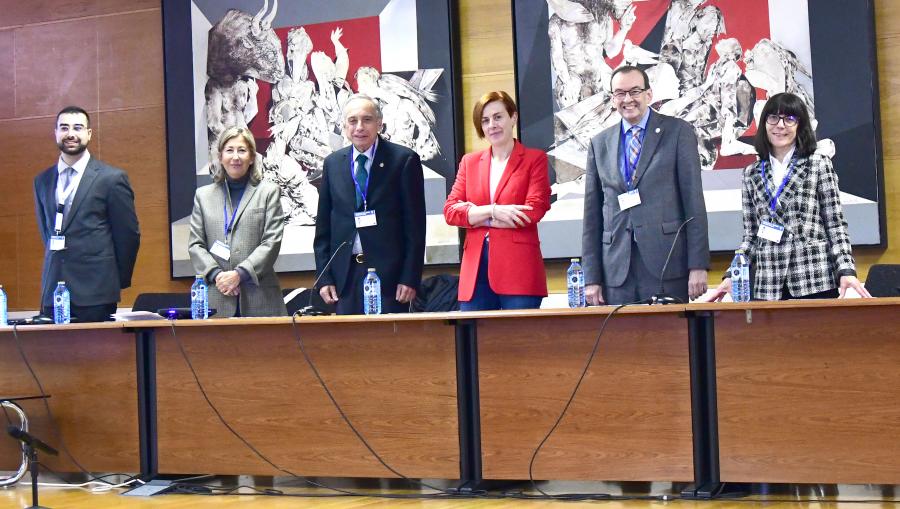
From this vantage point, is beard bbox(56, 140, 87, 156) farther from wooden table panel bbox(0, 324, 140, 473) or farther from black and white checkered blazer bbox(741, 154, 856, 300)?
black and white checkered blazer bbox(741, 154, 856, 300)

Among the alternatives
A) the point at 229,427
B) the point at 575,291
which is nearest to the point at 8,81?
the point at 229,427

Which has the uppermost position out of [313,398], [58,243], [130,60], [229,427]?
[130,60]

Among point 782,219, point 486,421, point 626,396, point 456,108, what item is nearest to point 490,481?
point 486,421

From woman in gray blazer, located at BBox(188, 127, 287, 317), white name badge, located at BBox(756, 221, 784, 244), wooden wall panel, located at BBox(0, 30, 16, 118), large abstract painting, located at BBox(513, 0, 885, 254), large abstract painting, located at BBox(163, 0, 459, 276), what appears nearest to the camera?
white name badge, located at BBox(756, 221, 784, 244)

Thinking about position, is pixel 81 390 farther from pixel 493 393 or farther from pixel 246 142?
pixel 493 393

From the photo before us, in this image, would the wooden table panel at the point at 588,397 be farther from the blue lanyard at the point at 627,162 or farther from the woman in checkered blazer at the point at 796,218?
the blue lanyard at the point at 627,162

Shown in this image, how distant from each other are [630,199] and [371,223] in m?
1.05

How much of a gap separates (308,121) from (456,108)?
848 mm

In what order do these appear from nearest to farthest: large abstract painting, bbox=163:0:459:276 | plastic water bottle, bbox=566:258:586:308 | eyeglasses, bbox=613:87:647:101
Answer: eyeglasses, bbox=613:87:647:101
plastic water bottle, bbox=566:258:586:308
large abstract painting, bbox=163:0:459:276

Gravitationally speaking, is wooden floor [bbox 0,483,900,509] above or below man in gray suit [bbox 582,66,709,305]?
below

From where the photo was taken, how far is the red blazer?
4.04m

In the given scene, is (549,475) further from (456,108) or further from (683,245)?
(456,108)

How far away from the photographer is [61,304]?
4.51 meters

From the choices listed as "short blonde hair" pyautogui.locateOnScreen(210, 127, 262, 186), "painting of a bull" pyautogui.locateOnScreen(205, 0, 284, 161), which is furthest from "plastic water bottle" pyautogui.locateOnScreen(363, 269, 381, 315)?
"painting of a bull" pyautogui.locateOnScreen(205, 0, 284, 161)
